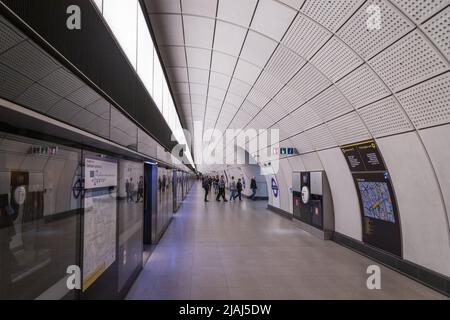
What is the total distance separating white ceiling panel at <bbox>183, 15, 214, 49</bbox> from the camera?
6055 millimetres

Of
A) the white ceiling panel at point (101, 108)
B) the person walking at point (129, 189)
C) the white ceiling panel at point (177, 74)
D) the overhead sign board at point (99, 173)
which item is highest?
the white ceiling panel at point (177, 74)

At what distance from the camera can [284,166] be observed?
40.9 ft

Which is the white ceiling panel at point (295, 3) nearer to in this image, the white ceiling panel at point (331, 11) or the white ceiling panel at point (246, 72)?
the white ceiling panel at point (331, 11)

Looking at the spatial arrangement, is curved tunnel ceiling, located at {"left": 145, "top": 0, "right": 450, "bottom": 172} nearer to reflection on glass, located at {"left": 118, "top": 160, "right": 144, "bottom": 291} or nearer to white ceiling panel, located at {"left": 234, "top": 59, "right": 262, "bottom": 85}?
white ceiling panel, located at {"left": 234, "top": 59, "right": 262, "bottom": 85}

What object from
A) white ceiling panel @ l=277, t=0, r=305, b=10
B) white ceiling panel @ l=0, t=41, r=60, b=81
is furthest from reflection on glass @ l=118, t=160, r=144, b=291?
white ceiling panel @ l=277, t=0, r=305, b=10

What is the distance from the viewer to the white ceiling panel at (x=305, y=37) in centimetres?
491

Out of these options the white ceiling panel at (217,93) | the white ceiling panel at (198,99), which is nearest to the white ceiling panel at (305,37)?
the white ceiling panel at (217,93)

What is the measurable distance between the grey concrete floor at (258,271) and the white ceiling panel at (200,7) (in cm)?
518

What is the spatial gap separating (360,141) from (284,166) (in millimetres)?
6166

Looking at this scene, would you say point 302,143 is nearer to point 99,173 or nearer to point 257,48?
point 257,48

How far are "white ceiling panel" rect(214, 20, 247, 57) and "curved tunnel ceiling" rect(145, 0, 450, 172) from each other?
3 centimetres

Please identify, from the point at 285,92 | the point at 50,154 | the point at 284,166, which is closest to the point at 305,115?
the point at 285,92

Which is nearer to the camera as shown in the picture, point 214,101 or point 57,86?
point 57,86
